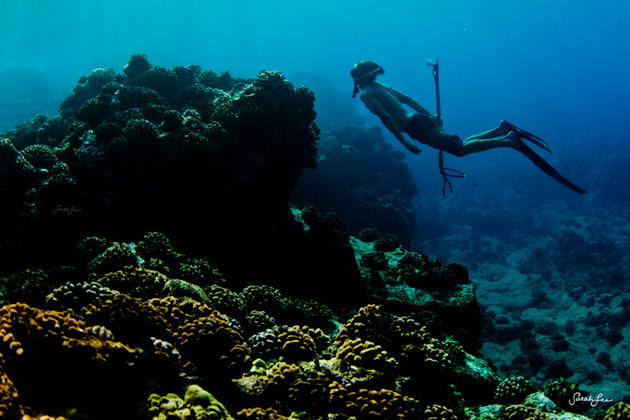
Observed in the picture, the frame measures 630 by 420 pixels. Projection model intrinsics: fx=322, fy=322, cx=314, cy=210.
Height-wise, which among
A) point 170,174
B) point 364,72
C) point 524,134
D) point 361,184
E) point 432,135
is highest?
point 361,184

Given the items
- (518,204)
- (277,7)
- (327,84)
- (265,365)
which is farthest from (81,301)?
(277,7)

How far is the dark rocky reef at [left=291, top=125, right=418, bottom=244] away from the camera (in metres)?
22.7

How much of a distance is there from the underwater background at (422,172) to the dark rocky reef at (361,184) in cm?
13

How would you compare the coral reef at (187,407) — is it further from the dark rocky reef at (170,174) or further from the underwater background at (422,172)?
the dark rocky reef at (170,174)

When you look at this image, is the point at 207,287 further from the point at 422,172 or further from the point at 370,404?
the point at 422,172

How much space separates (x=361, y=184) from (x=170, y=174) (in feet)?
63.6

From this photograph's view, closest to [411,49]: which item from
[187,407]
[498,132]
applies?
[498,132]

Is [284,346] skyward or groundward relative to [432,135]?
groundward

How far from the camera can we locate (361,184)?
85.8 ft

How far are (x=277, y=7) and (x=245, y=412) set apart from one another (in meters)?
152

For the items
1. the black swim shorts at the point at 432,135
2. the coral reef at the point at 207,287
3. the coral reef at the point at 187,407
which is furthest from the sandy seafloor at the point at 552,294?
the coral reef at the point at 187,407

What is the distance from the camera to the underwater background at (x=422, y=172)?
8750mm

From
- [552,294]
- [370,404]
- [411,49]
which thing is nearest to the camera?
[370,404]

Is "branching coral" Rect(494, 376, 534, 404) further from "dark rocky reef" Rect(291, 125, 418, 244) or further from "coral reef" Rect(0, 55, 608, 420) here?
"dark rocky reef" Rect(291, 125, 418, 244)
